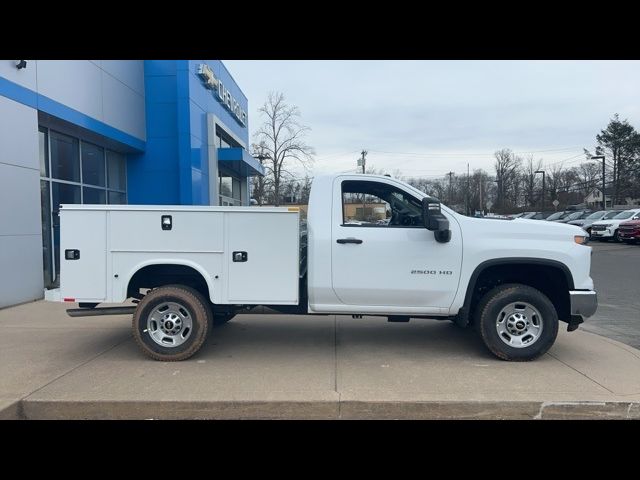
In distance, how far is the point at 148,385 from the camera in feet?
15.1

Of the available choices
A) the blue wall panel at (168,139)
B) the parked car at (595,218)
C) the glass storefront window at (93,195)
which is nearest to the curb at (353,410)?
the glass storefront window at (93,195)

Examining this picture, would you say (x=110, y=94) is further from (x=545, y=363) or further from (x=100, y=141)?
(x=545, y=363)

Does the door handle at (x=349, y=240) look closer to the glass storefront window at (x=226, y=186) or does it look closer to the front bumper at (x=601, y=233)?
the glass storefront window at (x=226, y=186)

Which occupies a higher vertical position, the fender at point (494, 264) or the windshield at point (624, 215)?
the windshield at point (624, 215)

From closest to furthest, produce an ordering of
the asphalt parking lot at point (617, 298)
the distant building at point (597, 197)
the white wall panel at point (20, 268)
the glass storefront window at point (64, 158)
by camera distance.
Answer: the asphalt parking lot at point (617, 298) < the white wall panel at point (20, 268) < the glass storefront window at point (64, 158) < the distant building at point (597, 197)

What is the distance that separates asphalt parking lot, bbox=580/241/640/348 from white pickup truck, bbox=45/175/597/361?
2.20 m

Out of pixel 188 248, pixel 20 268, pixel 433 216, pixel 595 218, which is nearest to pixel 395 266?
pixel 433 216

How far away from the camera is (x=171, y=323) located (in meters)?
5.38

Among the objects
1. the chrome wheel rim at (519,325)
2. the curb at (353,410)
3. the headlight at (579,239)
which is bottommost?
the curb at (353,410)

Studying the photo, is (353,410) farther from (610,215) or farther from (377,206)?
(610,215)

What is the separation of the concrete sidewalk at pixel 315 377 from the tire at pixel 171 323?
0.54ft

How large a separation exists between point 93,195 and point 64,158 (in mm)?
1693

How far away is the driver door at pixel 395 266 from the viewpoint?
17.4 ft
